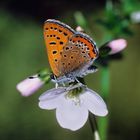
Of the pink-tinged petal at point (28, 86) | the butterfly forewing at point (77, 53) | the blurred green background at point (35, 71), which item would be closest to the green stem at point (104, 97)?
the pink-tinged petal at point (28, 86)

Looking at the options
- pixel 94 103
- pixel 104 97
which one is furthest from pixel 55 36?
pixel 104 97

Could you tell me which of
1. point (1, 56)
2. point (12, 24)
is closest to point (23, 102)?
point (1, 56)

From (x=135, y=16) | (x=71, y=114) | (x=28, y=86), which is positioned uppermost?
(x=135, y=16)

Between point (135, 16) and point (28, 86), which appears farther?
point (135, 16)

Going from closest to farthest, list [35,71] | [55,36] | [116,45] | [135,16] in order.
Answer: [55,36] → [116,45] → [135,16] → [35,71]

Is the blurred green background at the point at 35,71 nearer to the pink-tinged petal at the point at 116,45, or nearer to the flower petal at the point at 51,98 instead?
the pink-tinged petal at the point at 116,45

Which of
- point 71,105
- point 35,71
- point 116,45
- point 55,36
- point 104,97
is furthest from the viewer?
point 35,71

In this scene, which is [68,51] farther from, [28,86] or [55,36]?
[28,86]

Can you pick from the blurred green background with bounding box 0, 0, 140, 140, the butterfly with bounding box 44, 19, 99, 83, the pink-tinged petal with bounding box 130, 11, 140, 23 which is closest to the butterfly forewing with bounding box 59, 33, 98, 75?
the butterfly with bounding box 44, 19, 99, 83
